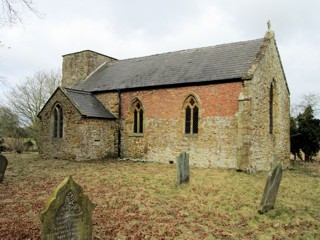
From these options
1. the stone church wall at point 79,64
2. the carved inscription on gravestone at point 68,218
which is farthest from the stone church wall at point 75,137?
the carved inscription on gravestone at point 68,218

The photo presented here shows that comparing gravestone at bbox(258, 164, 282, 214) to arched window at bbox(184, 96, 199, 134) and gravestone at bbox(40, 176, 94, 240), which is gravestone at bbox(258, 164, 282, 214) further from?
arched window at bbox(184, 96, 199, 134)

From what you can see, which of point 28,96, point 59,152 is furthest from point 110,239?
point 28,96

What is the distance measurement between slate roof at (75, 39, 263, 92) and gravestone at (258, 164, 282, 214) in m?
8.68

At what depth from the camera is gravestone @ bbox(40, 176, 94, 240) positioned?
192 inches

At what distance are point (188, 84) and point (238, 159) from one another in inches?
230

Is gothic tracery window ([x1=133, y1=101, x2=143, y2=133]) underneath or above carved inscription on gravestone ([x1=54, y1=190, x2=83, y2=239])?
above

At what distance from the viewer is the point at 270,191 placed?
8.32 metres

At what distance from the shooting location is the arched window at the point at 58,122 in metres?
20.9

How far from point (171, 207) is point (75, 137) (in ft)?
41.6

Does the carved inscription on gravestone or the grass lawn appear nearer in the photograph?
the carved inscription on gravestone

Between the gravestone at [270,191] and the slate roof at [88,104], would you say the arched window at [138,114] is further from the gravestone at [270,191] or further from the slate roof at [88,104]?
the gravestone at [270,191]

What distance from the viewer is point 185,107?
18.7 metres

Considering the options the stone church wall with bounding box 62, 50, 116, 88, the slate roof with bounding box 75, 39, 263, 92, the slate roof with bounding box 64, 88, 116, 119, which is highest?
the stone church wall with bounding box 62, 50, 116, 88

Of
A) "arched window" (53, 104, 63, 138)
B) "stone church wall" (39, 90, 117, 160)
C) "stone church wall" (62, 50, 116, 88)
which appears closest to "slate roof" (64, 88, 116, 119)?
"stone church wall" (39, 90, 117, 160)
